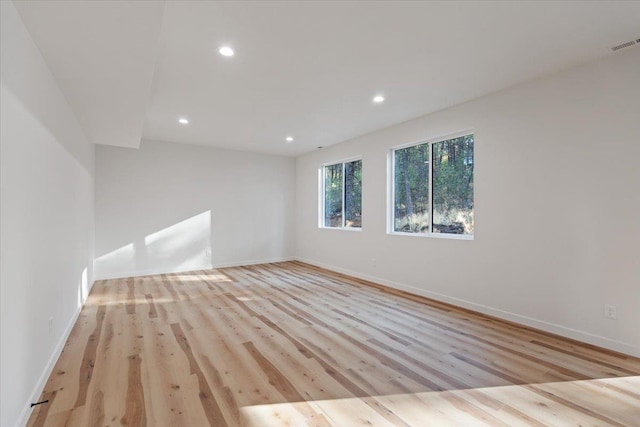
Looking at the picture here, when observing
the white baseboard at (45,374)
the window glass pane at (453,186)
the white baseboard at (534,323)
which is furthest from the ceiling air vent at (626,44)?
the white baseboard at (45,374)

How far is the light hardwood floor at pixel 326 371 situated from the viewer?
6.08ft

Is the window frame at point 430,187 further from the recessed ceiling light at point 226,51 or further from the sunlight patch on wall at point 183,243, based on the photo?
the sunlight patch on wall at point 183,243

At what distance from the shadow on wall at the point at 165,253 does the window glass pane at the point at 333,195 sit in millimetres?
2564

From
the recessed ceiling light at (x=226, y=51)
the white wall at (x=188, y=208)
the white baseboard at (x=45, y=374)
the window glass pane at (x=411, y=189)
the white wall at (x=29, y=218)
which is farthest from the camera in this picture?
the white wall at (x=188, y=208)

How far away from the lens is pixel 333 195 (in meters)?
6.53

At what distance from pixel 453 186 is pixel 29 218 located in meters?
4.27

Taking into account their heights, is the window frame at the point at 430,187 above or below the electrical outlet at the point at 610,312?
above

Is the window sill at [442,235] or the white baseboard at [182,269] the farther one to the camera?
the white baseboard at [182,269]

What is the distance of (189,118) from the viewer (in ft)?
14.6

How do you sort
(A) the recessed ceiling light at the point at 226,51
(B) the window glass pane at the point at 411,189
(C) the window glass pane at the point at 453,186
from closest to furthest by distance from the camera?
(A) the recessed ceiling light at the point at 226,51
(C) the window glass pane at the point at 453,186
(B) the window glass pane at the point at 411,189

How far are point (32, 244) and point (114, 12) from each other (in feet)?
5.02

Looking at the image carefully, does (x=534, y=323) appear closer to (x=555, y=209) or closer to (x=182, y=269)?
(x=555, y=209)

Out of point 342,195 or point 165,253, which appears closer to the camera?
point 165,253

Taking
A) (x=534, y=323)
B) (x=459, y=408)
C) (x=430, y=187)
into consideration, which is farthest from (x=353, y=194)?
(x=459, y=408)
